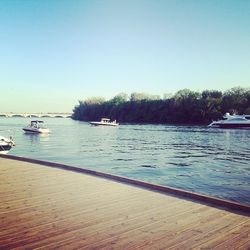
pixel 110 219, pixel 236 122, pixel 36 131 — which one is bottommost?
pixel 36 131

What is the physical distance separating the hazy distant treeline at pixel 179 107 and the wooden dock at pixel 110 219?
97441mm

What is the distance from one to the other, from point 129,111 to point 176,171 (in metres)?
120

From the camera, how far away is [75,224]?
547 centimetres

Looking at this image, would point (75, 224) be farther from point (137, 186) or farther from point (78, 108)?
point (78, 108)

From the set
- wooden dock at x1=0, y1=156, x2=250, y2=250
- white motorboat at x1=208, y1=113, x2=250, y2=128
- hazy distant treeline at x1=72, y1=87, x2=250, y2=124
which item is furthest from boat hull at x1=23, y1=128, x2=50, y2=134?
hazy distant treeline at x1=72, y1=87, x2=250, y2=124

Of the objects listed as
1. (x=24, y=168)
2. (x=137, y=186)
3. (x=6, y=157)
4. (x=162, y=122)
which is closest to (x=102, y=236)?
(x=137, y=186)

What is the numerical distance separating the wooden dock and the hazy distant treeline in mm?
97441

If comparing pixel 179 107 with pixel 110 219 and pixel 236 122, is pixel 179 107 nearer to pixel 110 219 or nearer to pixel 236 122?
pixel 236 122

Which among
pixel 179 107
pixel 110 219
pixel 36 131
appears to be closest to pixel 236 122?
pixel 179 107

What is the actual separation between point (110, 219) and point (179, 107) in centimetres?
11162

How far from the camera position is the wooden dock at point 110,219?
470 cm

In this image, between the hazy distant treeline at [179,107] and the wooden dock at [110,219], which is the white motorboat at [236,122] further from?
the wooden dock at [110,219]

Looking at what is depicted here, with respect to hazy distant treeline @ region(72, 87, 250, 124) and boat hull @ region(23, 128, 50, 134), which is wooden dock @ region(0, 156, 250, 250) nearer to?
boat hull @ region(23, 128, 50, 134)

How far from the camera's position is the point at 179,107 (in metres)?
115
